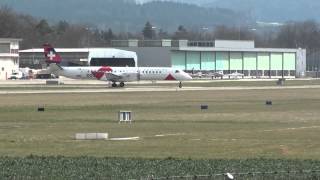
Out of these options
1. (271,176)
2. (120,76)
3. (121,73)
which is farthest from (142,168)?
(121,73)

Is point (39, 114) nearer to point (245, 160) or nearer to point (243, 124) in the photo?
point (243, 124)

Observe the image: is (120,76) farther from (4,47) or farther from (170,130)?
(170,130)

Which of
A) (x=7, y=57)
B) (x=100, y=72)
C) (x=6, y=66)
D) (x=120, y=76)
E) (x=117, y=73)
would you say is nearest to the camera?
(x=120, y=76)

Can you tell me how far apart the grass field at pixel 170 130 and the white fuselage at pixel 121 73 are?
194ft

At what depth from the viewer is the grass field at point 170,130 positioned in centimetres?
3039

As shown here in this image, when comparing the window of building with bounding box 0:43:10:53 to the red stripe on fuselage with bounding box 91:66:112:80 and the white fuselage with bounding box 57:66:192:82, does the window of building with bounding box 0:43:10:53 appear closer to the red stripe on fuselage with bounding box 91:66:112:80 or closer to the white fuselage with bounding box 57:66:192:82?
the white fuselage with bounding box 57:66:192:82

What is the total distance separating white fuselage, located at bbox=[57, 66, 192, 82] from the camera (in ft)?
423

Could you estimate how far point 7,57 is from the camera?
627 ft

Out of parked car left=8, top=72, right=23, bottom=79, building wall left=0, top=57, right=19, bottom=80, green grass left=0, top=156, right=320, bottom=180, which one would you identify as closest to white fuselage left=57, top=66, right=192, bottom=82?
parked car left=8, top=72, right=23, bottom=79

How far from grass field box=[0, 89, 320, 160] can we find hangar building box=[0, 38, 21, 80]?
121 m

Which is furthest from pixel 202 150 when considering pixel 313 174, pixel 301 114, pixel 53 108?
pixel 53 108

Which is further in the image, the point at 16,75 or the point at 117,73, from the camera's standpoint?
the point at 16,75

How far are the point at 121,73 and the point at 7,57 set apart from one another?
6962 centimetres

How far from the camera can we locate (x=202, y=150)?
30953 millimetres
